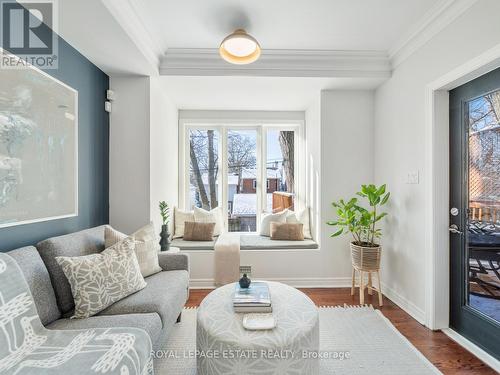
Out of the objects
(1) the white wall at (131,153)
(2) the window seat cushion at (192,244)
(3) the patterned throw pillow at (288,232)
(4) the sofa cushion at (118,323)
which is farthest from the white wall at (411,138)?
(1) the white wall at (131,153)

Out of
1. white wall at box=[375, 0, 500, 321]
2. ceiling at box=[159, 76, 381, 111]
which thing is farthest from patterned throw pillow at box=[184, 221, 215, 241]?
white wall at box=[375, 0, 500, 321]

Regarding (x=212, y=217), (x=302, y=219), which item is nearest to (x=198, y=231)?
(x=212, y=217)

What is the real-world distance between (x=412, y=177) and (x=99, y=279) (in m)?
2.69

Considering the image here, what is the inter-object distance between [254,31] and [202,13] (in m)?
0.48

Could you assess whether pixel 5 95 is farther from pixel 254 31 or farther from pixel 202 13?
pixel 254 31

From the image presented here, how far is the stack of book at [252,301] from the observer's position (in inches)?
58.5

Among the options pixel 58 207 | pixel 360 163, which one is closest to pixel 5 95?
pixel 58 207

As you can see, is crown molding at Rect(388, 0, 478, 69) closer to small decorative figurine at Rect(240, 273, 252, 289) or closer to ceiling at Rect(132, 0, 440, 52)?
ceiling at Rect(132, 0, 440, 52)

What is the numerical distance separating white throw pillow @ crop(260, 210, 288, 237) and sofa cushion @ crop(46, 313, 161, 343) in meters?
2.12

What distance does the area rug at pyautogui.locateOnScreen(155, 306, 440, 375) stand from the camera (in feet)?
5.29

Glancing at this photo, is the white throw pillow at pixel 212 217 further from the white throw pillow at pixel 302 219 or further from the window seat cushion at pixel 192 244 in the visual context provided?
the white throw pillow at pixel 302 219

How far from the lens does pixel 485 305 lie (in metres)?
1.78

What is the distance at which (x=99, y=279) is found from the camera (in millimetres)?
1514
